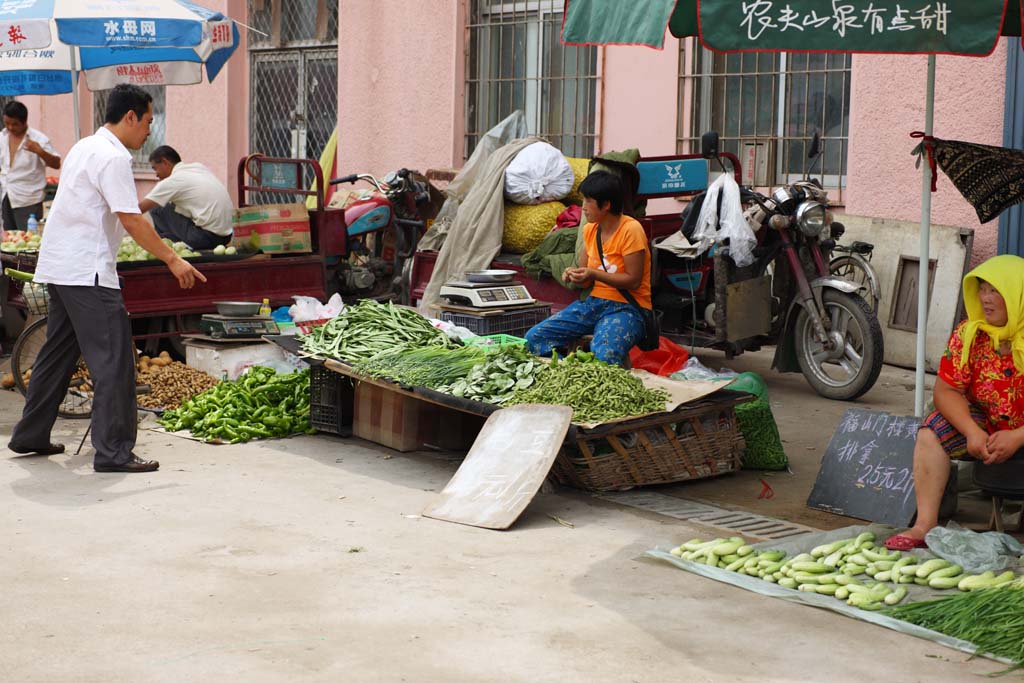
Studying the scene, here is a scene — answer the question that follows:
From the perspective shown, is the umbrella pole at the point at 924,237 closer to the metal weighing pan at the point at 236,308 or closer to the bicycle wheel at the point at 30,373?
the metal weighing pan at the point at 236,308

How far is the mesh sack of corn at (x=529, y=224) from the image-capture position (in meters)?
9.92

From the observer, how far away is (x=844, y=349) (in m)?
8.72

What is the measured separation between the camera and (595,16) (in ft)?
19.3

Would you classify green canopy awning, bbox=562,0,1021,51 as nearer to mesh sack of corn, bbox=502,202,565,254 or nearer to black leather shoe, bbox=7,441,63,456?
black leather shoe, bbox=7,441,63,456

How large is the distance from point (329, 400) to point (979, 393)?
12.4ft

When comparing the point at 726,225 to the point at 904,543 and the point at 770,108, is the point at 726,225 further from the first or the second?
the point at 904,543

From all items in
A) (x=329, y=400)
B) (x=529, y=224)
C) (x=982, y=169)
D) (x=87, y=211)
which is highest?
(x=982, y=169)

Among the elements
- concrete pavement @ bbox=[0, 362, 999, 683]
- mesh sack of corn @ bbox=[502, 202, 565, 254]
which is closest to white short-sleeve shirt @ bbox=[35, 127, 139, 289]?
concrete pavement @ bbox=[0, 362, 999, 683]

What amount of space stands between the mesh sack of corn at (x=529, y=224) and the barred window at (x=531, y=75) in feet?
8.37

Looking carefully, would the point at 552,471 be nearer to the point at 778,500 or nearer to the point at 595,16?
the point at 778,500

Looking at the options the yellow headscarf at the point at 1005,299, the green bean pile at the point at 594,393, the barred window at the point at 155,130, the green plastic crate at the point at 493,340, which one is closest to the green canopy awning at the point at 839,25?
the yellow headscarf at the point at 1005,299

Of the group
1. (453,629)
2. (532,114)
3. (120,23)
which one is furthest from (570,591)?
(532,114)

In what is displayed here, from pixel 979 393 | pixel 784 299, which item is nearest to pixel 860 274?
pixel 784 299

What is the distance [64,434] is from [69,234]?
62.9 inches
